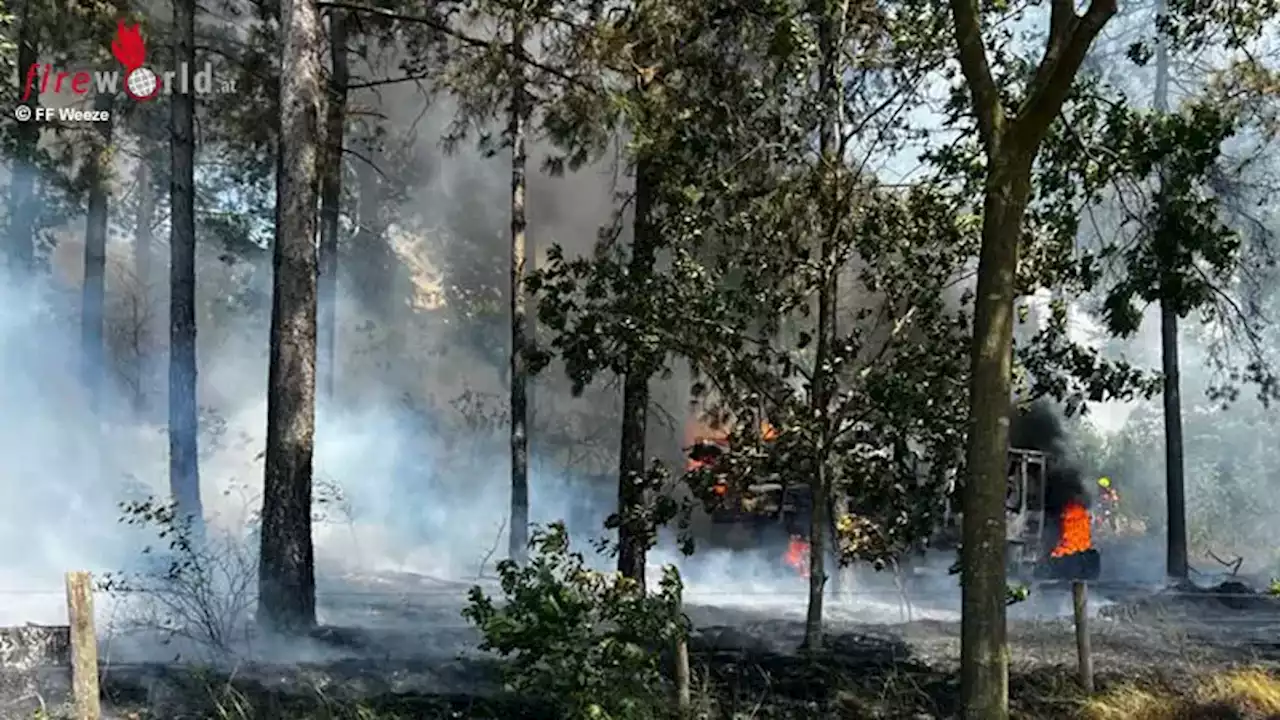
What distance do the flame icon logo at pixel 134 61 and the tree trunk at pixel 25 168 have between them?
0.97 meters

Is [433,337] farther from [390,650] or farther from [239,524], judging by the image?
[390,650]

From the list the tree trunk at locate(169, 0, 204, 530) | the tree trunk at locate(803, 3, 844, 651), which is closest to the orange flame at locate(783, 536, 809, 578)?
the tree trunk at locate(803, 3, 844, 651)

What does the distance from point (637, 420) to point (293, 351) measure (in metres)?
3.28

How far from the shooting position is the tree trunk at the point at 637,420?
9.36 m

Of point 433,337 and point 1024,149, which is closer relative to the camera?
point 1024,149

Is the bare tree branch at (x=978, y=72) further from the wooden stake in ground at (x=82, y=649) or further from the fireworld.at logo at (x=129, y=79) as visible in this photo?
the fireworld.at logo at (x=129, y=79)

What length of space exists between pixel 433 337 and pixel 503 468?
6.08m

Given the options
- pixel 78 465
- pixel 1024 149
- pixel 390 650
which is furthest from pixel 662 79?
pixel 78 465

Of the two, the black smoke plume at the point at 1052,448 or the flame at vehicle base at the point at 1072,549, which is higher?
the black smoke plume at the point at 1052,448

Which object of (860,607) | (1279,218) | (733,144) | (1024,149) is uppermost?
(1279,218)

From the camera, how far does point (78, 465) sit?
19.8 meters

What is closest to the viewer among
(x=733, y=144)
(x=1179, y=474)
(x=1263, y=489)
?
(x=733, y=144)

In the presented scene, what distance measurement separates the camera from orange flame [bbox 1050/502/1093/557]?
16938 mm

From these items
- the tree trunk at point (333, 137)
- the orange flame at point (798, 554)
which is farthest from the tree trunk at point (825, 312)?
the orange flame at point (798, 554)
